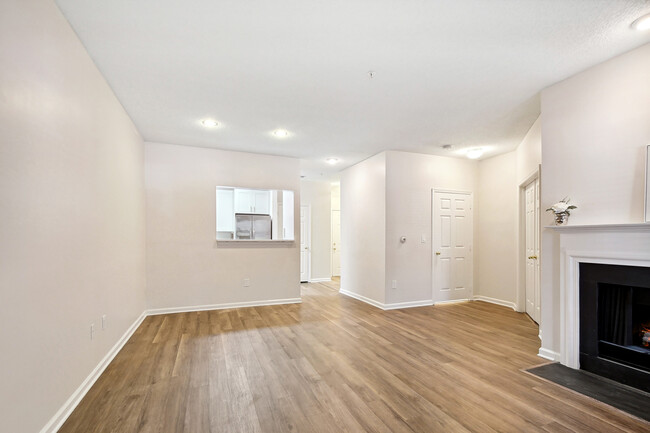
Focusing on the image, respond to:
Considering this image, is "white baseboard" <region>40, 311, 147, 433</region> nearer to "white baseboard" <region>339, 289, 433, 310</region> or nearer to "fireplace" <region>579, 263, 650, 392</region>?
"white baseboard" <region>339, 289, 433, 310</region>

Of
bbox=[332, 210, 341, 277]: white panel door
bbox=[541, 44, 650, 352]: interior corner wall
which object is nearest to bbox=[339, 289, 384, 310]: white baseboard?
bbox=[332, 210, 341, 277]: white panel door

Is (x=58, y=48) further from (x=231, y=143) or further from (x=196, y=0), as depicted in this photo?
(x=231, y=143)

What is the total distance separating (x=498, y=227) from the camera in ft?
18.3

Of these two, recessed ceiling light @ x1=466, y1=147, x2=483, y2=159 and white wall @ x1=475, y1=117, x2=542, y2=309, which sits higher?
recessed ceiling light @ x1=466, y1=147, x2=483, y2=159

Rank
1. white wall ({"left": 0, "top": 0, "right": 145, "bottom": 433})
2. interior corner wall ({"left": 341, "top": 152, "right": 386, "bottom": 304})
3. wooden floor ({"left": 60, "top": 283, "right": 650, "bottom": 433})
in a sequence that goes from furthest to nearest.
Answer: interior corner wall ({"left": 341, "top": 152, "right": 386, "bottom": 304}) → wooden floor ({"left": 60, "top": 283, "right": 650, "bottom": 433}) → white wall ({"left": 0, "top": 0, "right": 145, "bottom": 433})

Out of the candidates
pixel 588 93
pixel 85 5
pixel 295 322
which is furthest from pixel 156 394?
pixel 588 93

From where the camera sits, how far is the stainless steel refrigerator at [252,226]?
543cm

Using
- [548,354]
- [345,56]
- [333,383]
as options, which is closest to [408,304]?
[548,354]

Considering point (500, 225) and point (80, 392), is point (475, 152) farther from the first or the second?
point (80, 392)

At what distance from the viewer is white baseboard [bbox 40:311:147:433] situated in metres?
1.90

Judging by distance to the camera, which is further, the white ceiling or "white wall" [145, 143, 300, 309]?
"white wall" [145, 143, 300, 309]

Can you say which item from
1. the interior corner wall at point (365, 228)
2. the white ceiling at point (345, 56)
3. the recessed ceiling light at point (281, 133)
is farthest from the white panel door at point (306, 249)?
the white ceiling at point (345, 56)

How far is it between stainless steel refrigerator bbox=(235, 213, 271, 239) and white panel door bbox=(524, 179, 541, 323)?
4.20 meters

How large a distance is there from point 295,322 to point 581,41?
418cm
